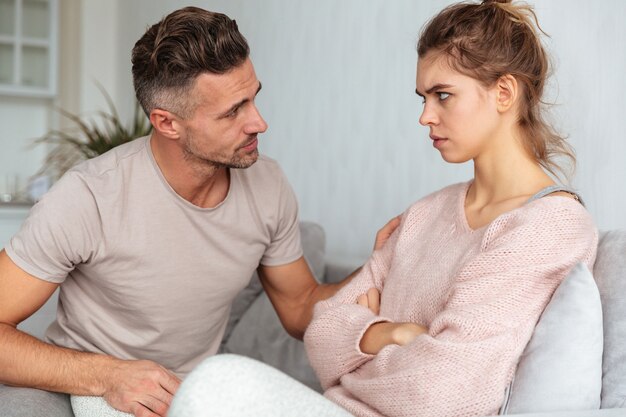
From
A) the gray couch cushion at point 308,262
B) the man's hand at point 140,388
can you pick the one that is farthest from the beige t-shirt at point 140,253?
the gray couch cushion at point 308,262

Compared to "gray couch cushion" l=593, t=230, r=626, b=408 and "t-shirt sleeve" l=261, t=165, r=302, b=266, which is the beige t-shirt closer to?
"t-shirt sleeve" l=261, t=165, r=302, b=266

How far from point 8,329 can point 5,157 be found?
4.66 m

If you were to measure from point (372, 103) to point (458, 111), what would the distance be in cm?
155

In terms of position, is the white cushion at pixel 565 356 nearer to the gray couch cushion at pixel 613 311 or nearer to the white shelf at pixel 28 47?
the gray couch cushion at pixel 613 311

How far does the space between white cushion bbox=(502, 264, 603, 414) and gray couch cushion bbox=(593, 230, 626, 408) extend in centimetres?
3

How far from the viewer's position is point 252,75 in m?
2.20

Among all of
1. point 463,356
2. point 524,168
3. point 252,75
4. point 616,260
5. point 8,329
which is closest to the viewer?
point 463,356

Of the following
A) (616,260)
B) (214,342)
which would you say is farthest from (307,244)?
(616,260)

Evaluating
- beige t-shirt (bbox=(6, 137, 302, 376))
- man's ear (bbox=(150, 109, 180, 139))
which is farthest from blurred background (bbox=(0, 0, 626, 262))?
man's ear (bbox=(150, 109, 180, 139))

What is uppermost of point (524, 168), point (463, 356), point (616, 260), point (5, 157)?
point (524, 168)

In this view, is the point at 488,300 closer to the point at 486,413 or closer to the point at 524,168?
the point at 486,413

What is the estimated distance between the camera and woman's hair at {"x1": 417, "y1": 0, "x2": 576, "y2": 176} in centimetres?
172

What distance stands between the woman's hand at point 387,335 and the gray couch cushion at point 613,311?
13.1 inches

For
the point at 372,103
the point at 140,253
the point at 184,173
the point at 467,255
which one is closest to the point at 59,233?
the point at 140,253
